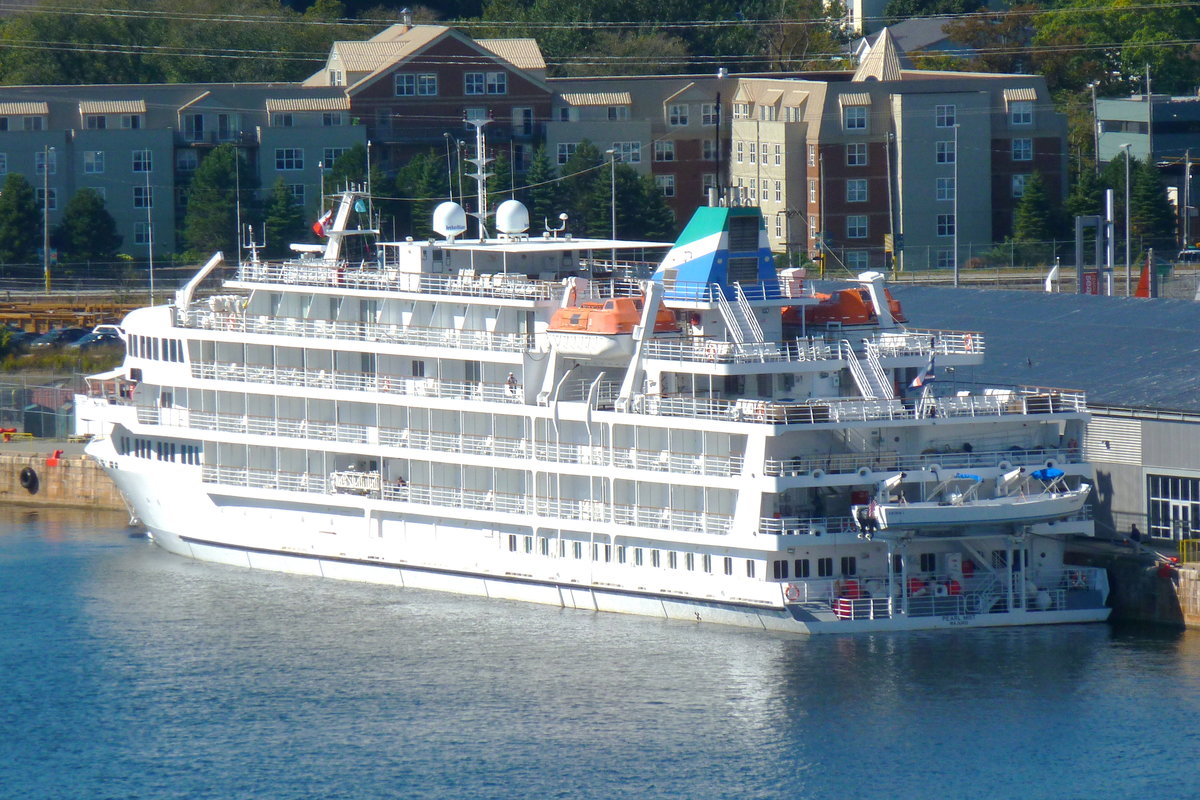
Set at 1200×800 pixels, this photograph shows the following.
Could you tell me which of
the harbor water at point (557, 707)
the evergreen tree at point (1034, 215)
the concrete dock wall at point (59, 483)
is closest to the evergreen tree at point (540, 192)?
the evergreen tree at point (1034, 215)

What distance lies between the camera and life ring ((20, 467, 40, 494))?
68.9 metres

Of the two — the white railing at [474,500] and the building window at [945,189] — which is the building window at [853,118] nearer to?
the building window at [945,189]

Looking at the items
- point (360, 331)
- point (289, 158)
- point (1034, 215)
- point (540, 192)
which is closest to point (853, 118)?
point (1034, 215)

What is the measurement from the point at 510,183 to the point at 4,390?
29736mm

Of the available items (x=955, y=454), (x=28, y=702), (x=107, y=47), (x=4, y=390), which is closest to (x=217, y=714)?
(x=28, y=702)

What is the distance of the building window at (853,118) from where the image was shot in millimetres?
100125

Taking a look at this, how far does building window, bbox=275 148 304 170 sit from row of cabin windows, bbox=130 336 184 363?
41894mm

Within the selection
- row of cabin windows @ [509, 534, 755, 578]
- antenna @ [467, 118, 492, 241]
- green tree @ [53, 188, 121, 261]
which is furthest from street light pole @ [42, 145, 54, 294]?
row of cabin windows @ [509, 534, 755, 578]

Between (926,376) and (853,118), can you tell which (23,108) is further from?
(926,376)

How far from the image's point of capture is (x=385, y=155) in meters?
103

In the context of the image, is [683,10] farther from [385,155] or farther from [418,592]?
[418,592]

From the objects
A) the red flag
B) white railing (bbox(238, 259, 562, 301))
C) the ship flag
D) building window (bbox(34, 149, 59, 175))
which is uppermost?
building window (bbox(34, 149, 59, 175))

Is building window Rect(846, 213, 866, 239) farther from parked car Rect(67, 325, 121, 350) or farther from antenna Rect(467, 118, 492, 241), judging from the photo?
antenna Rect(467, 118, 492, 241)

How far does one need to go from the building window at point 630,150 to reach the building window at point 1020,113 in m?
18.0
